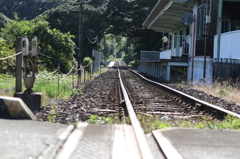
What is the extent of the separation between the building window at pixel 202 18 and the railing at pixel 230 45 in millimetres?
2966

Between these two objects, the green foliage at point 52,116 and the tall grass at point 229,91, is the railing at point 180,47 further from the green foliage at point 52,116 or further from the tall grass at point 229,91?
the green foliage at point 52,116

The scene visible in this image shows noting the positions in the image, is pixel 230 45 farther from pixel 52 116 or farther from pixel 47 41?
pixel 47 41

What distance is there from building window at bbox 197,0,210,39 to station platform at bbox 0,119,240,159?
525 inches

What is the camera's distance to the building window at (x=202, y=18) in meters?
17.3

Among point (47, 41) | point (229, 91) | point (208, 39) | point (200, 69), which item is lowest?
point (229, 91)

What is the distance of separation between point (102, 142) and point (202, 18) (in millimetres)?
15899

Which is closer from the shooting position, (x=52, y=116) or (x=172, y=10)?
(x=52, y=116)

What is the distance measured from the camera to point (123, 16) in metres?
58.7

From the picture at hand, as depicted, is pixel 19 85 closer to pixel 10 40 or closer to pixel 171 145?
pixel 171 145

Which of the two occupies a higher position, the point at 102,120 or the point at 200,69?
the point at 200,69

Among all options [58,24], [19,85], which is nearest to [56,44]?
[19,85]

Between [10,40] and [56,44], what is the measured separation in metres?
3.50

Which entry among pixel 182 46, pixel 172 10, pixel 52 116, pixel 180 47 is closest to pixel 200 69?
pixel 172 10

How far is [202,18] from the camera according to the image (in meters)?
18.6
